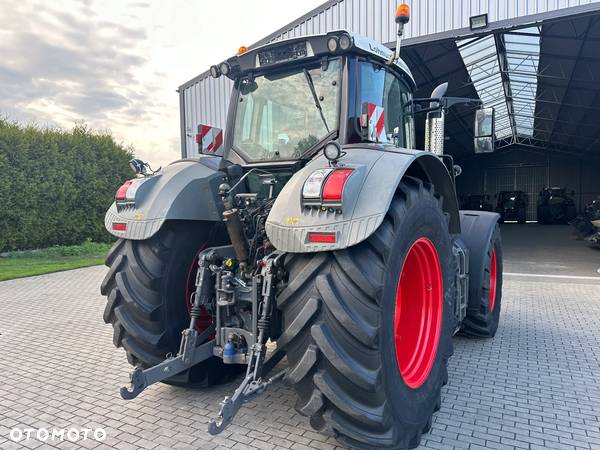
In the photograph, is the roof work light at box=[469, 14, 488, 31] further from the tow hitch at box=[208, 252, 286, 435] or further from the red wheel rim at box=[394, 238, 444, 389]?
the tow hitch at box=[208, 252, 286, 435]

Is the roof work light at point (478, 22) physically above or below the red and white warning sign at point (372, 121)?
above

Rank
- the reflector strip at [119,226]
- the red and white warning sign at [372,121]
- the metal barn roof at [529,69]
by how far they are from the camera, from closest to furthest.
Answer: the red and white warning sign at [372,121] → the reflector strip at [119,226] → the metal barn roof at [529,69]

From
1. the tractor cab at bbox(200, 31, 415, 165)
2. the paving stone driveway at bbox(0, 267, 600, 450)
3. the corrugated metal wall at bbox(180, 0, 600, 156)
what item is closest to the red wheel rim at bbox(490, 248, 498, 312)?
the paving stone driveway at bbox(0, 267, 600, 450)

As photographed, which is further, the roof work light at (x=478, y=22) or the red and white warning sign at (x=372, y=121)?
the roof work light at (x=478, y=22)

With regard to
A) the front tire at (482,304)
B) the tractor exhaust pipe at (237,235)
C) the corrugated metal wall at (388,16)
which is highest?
the corrugated metal wall at (388,16)

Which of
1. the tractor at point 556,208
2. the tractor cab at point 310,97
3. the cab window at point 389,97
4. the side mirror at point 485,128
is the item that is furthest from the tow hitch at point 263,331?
the tractor at point 556,208

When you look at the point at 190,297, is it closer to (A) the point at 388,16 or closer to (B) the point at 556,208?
(A) the point at 388,16

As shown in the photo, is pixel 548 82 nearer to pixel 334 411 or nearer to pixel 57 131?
pixel 57 131

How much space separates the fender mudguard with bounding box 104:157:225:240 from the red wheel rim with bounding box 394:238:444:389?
1.47 meters

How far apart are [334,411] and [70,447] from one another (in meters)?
1.66

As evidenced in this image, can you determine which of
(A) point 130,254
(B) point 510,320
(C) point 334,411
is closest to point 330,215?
(C) point 334,411

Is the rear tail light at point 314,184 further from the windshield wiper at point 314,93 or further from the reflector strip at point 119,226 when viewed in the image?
the reflector strip at point 119,226

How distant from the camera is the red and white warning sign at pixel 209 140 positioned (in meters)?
4.25

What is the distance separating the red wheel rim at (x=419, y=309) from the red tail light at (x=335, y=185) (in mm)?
874
